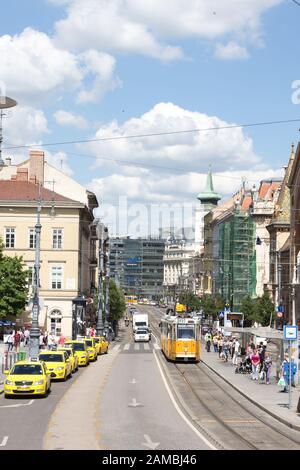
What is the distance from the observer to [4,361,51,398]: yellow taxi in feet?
98.3

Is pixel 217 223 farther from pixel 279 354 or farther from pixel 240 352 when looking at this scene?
pixel 279 354

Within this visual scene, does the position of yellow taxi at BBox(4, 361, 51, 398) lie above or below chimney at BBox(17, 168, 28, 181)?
below

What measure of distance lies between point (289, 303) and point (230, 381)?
6042 centimetres

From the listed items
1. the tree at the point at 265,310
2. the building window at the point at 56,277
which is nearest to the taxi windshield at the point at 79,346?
the building window at the point at 56,277

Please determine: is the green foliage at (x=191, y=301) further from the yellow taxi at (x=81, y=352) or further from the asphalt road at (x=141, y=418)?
the asphalt road at (x=141, y=418)

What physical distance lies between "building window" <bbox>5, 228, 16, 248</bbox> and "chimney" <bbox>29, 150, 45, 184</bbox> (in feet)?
36.7

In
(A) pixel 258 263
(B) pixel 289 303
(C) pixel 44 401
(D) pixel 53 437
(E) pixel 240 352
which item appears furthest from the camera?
(A) pixel 258 263

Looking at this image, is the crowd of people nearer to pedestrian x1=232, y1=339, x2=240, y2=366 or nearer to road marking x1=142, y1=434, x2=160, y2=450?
pedestrian x1=232, y1=339, x2=240, y2=366

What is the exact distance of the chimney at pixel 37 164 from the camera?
94500 millimetres

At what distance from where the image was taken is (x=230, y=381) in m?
40.2

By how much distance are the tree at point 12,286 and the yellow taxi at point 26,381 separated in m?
41.6

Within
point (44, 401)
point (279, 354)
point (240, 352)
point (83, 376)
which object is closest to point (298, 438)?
point (44, 401)

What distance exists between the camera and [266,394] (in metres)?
33.5

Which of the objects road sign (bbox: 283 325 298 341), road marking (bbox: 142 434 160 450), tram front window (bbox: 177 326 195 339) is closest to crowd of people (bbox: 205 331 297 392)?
road sign (bbox: 283 325 298 341)
